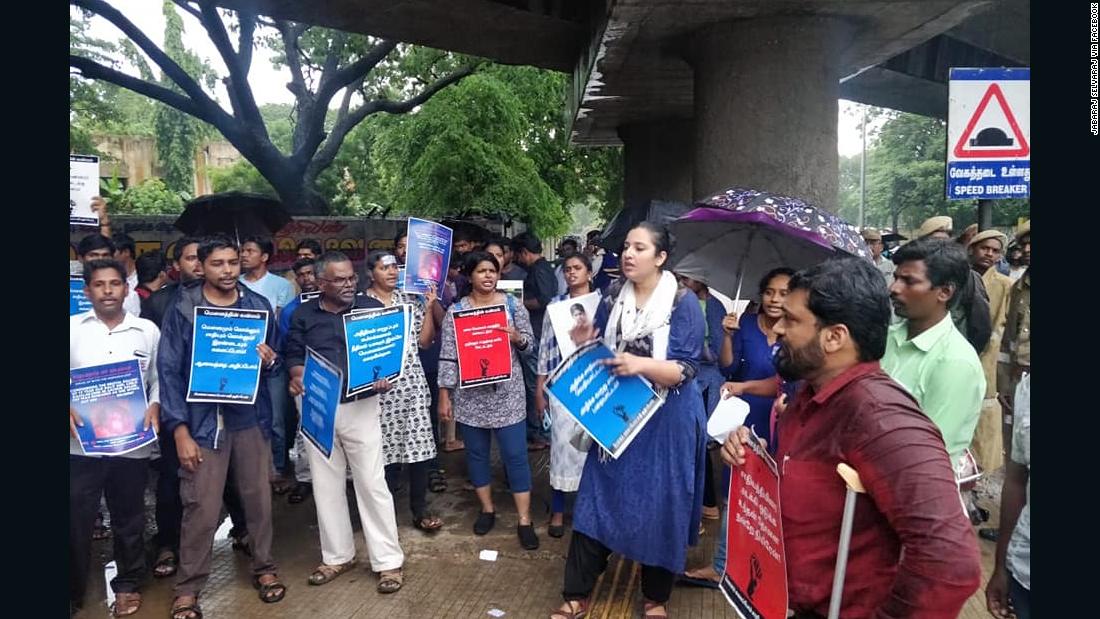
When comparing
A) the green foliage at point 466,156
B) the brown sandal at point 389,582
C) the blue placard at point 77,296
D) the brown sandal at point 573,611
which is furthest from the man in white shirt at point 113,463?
the green foliage at point 466,156

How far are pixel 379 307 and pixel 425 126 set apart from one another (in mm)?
10416

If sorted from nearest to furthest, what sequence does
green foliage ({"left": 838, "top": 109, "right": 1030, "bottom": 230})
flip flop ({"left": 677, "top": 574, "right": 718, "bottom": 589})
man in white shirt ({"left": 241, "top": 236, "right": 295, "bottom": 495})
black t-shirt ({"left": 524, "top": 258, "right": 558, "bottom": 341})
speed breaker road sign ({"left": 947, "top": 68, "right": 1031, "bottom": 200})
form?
flip flop ({"left": 677, "top": 574, "right": 718, "bottom": 589}) → speed breaker road sign ({"left": 947, "top": 68, "right": 1031, "bottom": 200}) → man in white shirt ({"left": 241, "top": 236, "right": 295, "bottom": 495}) → black t-shirt ({"left": 524, "top": 258, "right": 558, "bottom": 341}) → green foliage ({"left": 838, "top": 109, "right": 1030, "bottom": 230})

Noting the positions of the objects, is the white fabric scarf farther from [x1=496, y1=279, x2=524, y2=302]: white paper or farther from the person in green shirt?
[x1=496, y1=279, x2=524, y2=302]: white paper

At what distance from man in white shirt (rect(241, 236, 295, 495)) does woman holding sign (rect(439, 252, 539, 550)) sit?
1646mm

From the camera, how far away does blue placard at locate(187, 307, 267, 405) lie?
3684 mm

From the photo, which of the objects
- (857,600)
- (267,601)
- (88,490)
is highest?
(857,600)

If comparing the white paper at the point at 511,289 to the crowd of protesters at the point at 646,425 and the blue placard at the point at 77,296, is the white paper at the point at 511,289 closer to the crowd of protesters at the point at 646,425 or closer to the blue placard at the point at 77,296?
the crowd of protesters at the point at 646,425

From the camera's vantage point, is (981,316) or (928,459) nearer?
(928,459)

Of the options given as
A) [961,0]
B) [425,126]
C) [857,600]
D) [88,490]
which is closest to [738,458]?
[857,600]

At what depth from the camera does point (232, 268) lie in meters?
3.86

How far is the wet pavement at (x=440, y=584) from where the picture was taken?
3.99m

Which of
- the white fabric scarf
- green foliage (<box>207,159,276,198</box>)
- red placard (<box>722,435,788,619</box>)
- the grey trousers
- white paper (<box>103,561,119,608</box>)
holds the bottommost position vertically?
white paper (<box>103,561,119,608</box>)

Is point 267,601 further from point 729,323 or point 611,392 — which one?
point 729,323

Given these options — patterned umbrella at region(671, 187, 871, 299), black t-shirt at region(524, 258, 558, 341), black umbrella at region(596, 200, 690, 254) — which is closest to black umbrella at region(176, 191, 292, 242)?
black t-shirt at region(524, 258, 558, 341)
